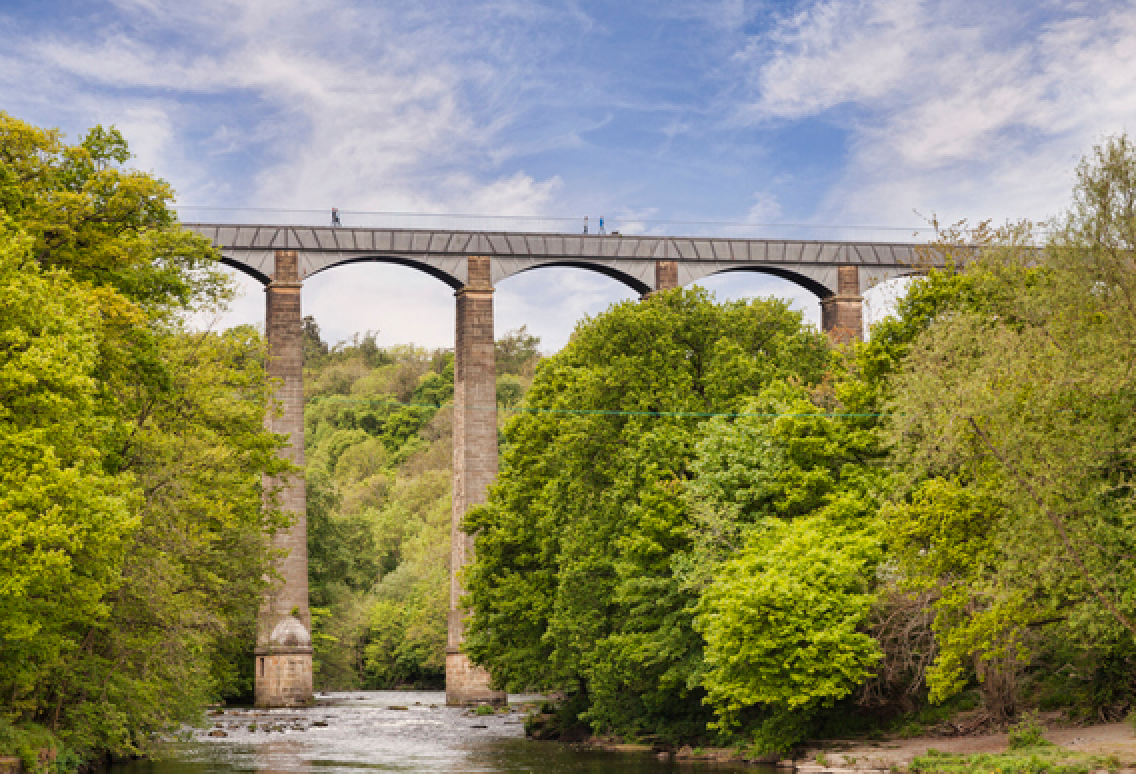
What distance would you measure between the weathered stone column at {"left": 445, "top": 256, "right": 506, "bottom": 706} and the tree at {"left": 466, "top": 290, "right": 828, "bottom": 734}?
542 inches

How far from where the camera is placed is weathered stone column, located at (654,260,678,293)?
58.2 m

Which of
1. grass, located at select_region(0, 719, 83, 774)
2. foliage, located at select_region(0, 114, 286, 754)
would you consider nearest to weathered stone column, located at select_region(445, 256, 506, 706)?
foliage, located at select_region(0, 114, 286, 754)

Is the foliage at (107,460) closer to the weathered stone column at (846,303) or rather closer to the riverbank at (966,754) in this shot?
the riverbank at (966,754)

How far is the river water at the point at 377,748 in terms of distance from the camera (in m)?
32.1

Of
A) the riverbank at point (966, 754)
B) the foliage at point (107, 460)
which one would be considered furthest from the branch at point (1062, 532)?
the foliage at point (107, 460)

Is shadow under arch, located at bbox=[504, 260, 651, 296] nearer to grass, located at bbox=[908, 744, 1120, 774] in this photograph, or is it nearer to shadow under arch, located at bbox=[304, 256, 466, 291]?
shadow under arch, located at bbox=[304, 256, 466, 291]

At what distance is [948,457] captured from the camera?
24203 millimetres

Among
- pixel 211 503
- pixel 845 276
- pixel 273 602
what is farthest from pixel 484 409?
pixel 211 503

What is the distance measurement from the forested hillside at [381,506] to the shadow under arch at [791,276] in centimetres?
2257

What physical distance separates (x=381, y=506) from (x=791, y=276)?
48.8 metres

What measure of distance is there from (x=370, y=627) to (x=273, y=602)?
2867 centimetres

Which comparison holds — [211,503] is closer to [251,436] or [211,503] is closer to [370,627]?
[251,436]

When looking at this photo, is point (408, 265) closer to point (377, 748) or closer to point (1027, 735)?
point (377, 748)

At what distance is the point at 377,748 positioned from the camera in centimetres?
3947
